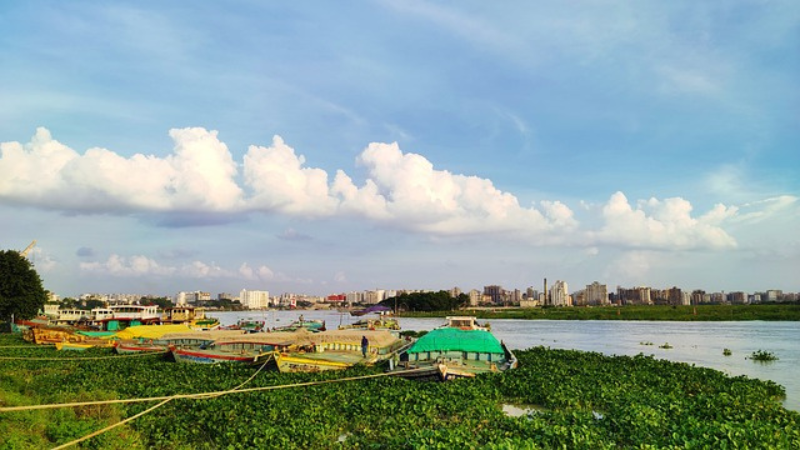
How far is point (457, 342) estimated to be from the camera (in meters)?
21.2

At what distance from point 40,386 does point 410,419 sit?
1342 centimetres

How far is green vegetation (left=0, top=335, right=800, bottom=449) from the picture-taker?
10.5 meters

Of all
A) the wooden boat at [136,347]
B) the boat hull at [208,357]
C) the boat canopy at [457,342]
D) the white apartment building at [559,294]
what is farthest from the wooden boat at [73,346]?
the white apartment building at [559,294]

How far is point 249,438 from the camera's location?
434 inches

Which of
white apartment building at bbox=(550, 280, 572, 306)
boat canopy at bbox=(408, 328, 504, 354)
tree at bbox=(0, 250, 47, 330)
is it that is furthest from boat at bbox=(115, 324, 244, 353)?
white apartment building at bbox=(550, 280, 572, 306)

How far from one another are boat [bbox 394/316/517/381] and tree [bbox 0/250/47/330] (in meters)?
40.2

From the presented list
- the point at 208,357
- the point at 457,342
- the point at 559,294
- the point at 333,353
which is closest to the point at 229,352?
the point at 208,357

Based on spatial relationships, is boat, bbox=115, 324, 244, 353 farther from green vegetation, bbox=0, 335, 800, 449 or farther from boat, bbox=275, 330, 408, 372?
green vegetation, bbox=0, 335, 800, 449

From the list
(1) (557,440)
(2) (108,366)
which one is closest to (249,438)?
(1) (557,440)

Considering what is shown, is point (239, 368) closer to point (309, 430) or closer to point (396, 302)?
point (309, 430)

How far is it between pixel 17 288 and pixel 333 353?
36912mm

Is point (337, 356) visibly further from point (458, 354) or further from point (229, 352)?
point (229, 352)

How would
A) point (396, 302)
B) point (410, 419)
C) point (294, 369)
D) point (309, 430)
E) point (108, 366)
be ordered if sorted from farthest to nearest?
point (396, 302), point (108, 366), point (294, 369), point (410, 419), point (309, 430)

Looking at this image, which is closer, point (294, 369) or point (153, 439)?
point (153, 439)
